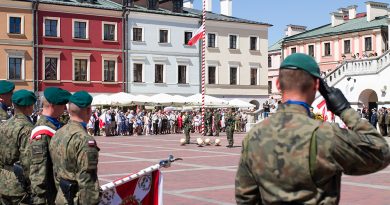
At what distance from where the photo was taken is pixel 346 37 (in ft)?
195

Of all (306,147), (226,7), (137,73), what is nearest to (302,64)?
(306,147)

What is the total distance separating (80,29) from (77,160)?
42891 mm

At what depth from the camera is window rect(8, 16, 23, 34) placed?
141ft

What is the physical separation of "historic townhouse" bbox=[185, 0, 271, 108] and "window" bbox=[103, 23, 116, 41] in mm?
8684

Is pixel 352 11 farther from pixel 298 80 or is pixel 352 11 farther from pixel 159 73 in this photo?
pixel 298 80

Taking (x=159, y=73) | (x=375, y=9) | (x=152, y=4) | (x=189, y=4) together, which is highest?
(x=189, y=4)

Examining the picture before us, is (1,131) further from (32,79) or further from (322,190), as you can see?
(32,79)

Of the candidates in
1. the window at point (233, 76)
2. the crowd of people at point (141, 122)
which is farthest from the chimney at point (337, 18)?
the crowd of people at point (141, 122)

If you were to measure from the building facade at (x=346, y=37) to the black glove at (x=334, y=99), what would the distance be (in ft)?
169

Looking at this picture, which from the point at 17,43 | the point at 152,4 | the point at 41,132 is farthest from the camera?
the point at 152,4

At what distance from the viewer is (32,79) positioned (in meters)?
44.3

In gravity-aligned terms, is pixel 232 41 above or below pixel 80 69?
above

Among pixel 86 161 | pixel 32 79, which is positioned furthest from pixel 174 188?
pixel 32 79

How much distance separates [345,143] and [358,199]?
8351 millimetres
